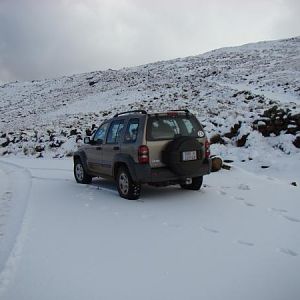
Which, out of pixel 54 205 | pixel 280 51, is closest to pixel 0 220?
pixel 54 205

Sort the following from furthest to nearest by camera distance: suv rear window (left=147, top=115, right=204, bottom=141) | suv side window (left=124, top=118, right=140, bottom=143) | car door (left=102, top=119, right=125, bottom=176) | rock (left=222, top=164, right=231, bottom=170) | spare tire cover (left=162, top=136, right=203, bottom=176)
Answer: rock (left=222, top=164, right=231, bottom=170) → car door (left=102, top=119, right=125, bottom=176) → suv side window (left=124, top=118, right=140, bottom=143) → suv rear window (left=147, top=115, right=204, bottom=141) → spare tire cover (left=162, top=136, right=203, bottom=176)

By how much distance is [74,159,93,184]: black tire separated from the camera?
11.5 meters

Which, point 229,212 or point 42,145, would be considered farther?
point 42,145

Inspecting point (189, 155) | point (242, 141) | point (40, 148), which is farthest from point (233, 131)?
point (40, 148)

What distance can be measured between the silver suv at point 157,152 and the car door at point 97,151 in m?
0.70

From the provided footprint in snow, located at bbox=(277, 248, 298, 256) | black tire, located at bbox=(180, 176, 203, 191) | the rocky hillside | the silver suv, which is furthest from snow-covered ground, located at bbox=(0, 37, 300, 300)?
the silver suv

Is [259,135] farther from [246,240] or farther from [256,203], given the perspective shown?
[246,240]

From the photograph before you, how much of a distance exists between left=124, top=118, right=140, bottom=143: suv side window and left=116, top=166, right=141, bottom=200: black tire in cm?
64

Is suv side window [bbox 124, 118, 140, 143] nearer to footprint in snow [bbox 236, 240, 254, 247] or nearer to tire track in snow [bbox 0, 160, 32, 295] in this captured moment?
tire track in snow [bbox 0, 160, 32, 295]

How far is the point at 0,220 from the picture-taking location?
7.46m

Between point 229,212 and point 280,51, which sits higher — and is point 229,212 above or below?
below

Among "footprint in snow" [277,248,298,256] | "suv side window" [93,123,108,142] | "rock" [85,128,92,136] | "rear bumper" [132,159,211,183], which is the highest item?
"suv side window" [93,123,108,142]

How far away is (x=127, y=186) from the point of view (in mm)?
8961

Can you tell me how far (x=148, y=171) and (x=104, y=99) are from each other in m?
31.6
